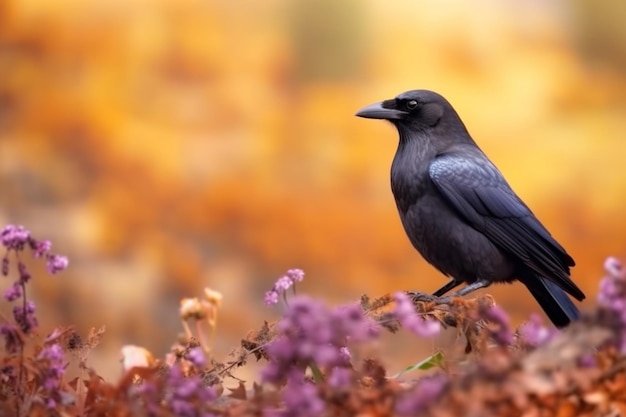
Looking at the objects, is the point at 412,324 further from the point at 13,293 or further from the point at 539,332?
the point at 13,293

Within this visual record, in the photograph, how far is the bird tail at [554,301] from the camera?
2105 millimetres

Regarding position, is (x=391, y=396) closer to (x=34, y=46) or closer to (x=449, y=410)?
(x=449, y=410)

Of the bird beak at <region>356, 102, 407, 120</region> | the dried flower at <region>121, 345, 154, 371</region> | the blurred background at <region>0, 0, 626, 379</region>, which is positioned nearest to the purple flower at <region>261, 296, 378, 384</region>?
the dried flower at <region>121, 345, 154, 371</region>

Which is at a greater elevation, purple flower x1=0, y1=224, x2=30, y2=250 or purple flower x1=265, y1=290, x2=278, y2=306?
purple flower x1=0, y1=224, x2=30, y2=250

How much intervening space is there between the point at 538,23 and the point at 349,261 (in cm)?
132

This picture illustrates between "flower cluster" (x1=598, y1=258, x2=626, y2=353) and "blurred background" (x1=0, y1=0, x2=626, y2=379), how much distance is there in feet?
9.10

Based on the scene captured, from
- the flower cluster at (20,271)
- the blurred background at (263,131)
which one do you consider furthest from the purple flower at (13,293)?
the blurred background at (263,131)

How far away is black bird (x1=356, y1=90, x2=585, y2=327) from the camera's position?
2.13m

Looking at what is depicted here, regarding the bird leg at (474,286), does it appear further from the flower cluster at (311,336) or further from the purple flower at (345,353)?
the flower cluster at (311,336)

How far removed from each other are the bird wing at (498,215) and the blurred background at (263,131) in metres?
1.37

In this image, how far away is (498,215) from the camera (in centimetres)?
222

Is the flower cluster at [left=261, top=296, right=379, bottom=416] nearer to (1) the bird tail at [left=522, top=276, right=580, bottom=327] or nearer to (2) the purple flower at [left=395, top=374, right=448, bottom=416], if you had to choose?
(2) the purple flower at [left=395, top=374, right=448, bottom=416]

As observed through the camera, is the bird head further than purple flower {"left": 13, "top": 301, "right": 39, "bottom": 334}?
Yes

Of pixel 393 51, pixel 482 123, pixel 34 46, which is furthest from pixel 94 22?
pixel 482 123
